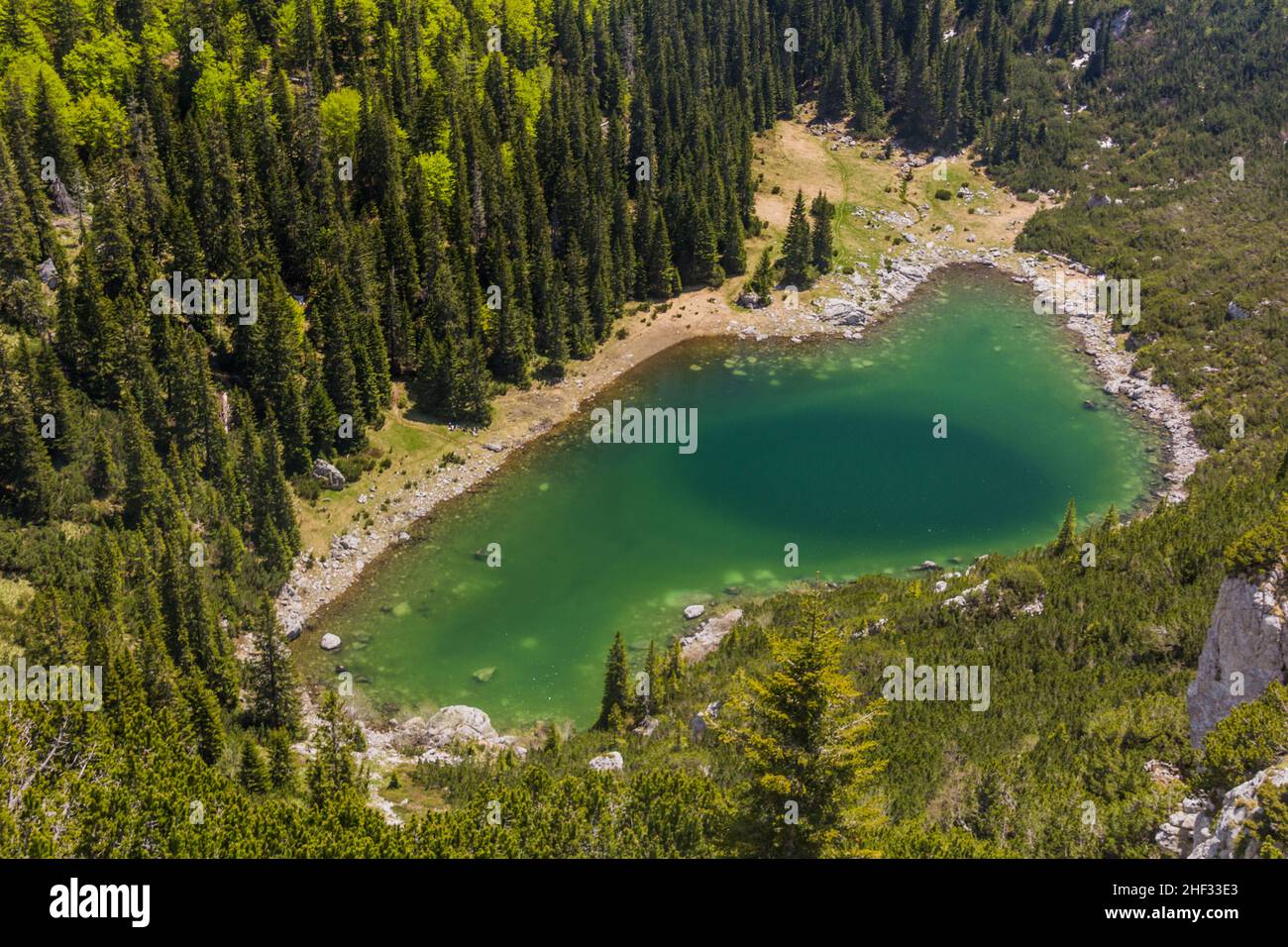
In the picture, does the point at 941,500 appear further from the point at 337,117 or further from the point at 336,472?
the point at 337,117

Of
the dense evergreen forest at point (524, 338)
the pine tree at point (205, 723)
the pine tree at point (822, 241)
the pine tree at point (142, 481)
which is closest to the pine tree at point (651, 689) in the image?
the dense evergreen forest at point (524, 338)

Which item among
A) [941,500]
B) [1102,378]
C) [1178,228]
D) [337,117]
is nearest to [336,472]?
[337,117]

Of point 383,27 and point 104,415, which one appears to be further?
point 383,27

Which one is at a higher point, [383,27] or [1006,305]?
[383,27]
